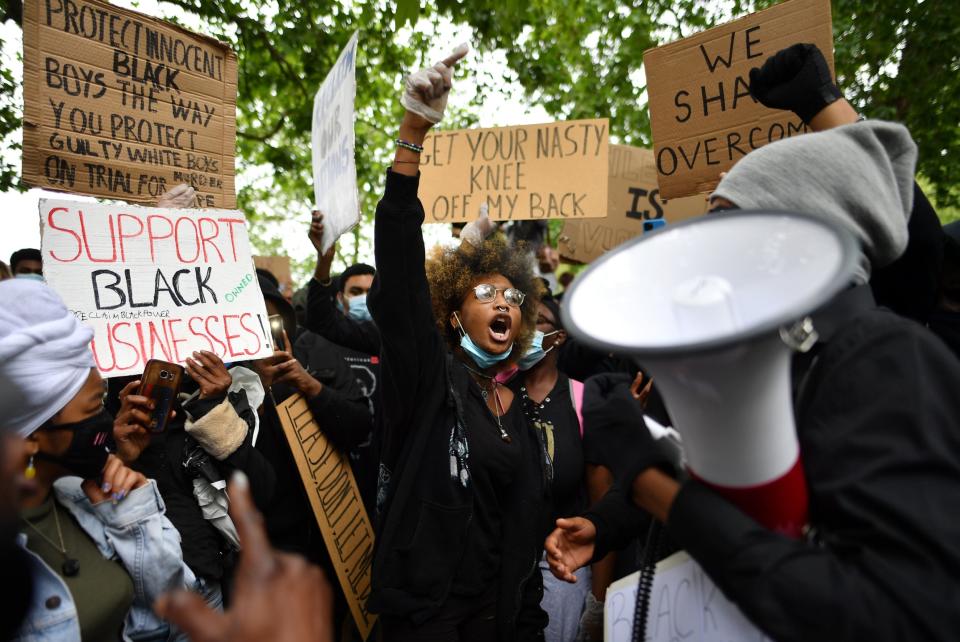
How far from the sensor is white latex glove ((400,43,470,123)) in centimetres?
201

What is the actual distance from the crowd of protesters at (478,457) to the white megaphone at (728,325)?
0.05 m

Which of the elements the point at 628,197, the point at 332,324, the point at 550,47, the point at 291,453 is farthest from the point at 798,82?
the point at 550,47

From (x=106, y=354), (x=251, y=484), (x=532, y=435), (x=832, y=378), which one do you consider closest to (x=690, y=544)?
(x=832, y=378)

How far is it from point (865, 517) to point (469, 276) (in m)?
2.15

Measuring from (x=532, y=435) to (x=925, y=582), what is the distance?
1.78 meters

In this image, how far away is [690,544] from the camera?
1104 millimetres

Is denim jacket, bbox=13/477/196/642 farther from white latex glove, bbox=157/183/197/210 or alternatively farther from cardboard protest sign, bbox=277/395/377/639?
white latex glove, bbox=157/183/197/210

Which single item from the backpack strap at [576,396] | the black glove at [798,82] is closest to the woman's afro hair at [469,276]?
the backpack strap at [576,396]

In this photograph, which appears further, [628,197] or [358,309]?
[628,197]

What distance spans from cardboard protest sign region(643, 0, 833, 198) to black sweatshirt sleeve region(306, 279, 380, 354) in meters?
1.86

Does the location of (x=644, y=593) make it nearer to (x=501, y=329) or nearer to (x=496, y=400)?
(x=496, y=400)

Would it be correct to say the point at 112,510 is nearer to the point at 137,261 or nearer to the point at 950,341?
the point at 137,261

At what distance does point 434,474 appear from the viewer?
2262 millimetres

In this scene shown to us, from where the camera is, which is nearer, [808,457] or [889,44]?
[808,457]
